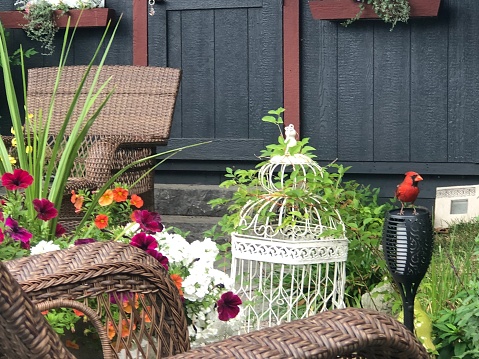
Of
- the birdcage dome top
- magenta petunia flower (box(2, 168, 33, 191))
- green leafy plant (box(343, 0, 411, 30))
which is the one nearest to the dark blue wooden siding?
green leafy plant (box(343, 0, 411, 30))

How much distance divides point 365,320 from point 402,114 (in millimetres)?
4091

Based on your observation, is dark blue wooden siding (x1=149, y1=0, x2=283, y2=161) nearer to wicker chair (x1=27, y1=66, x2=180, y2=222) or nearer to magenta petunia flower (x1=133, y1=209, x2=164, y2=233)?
wicker chair (x1=27, y1=66, x2=180, y2=222)

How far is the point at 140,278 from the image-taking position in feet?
5.41

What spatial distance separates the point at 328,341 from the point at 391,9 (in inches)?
157

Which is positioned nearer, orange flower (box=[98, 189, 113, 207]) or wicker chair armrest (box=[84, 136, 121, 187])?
orange flower (box=[98, 189, 113, 207])

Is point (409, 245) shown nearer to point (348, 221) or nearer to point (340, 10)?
point (348, 221)

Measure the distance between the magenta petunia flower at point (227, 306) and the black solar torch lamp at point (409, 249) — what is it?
0.44 m

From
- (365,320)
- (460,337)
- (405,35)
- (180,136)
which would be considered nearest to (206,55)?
(180,136)

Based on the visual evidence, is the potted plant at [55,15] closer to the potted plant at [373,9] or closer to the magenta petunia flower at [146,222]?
the potted plant at [373,9]

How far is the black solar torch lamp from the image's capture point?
82.2 inches

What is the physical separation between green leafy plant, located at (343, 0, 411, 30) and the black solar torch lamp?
9.52 feet

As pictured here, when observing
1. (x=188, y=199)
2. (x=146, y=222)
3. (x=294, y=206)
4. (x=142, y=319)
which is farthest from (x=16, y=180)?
(x=188, y=199)

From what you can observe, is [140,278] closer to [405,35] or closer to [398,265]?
[398,265]

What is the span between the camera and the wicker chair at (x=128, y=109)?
12.9 ft
